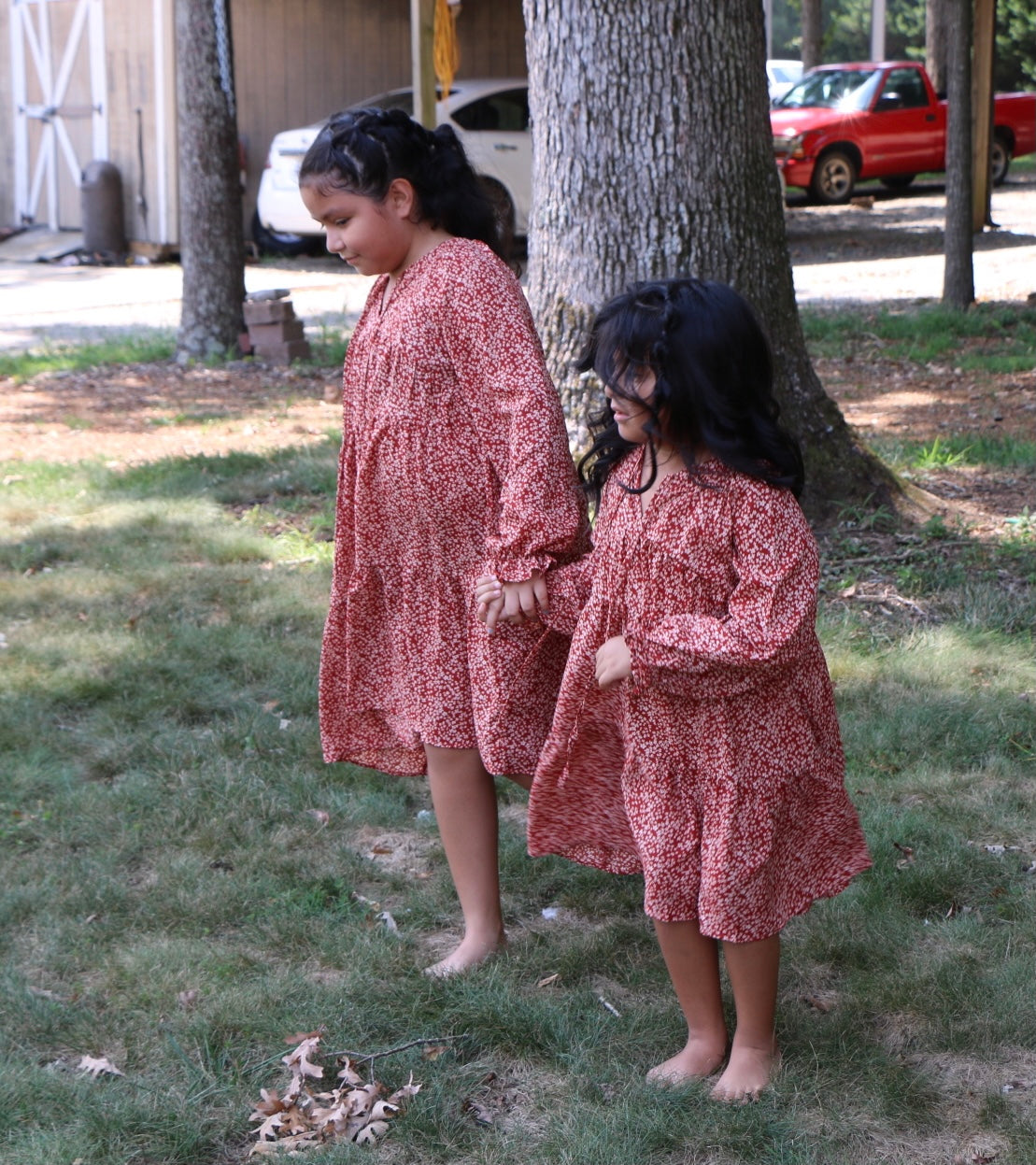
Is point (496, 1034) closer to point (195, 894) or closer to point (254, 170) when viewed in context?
point (195, 894)

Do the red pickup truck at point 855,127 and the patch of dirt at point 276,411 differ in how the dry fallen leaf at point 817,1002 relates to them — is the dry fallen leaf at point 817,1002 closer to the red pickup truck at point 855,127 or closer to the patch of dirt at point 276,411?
the patch of dirt at point 276,411

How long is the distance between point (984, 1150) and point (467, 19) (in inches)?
730

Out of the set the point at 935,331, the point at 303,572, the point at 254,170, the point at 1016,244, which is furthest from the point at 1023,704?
the point at 254,170

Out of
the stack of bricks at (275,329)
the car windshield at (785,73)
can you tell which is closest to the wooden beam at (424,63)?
the stack of bricks at (275,329)

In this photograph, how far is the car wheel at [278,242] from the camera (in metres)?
16.5

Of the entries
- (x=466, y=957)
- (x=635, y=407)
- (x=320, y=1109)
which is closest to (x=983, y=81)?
(x=466, y=957)

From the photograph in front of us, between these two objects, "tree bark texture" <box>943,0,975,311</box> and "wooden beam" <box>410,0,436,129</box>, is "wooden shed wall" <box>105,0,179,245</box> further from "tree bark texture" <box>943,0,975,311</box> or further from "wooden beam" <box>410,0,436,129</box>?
"tree bark texture" <box>943,0,975,311</box>

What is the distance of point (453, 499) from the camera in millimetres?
2721

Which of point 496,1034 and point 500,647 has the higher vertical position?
point 500,647

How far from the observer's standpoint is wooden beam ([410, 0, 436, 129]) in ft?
29.5

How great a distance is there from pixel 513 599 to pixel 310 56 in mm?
16635

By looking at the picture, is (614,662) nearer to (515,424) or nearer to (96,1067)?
(515,424)

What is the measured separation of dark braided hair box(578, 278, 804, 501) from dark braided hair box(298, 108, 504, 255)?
59 centimetres

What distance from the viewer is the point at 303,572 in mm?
5707
